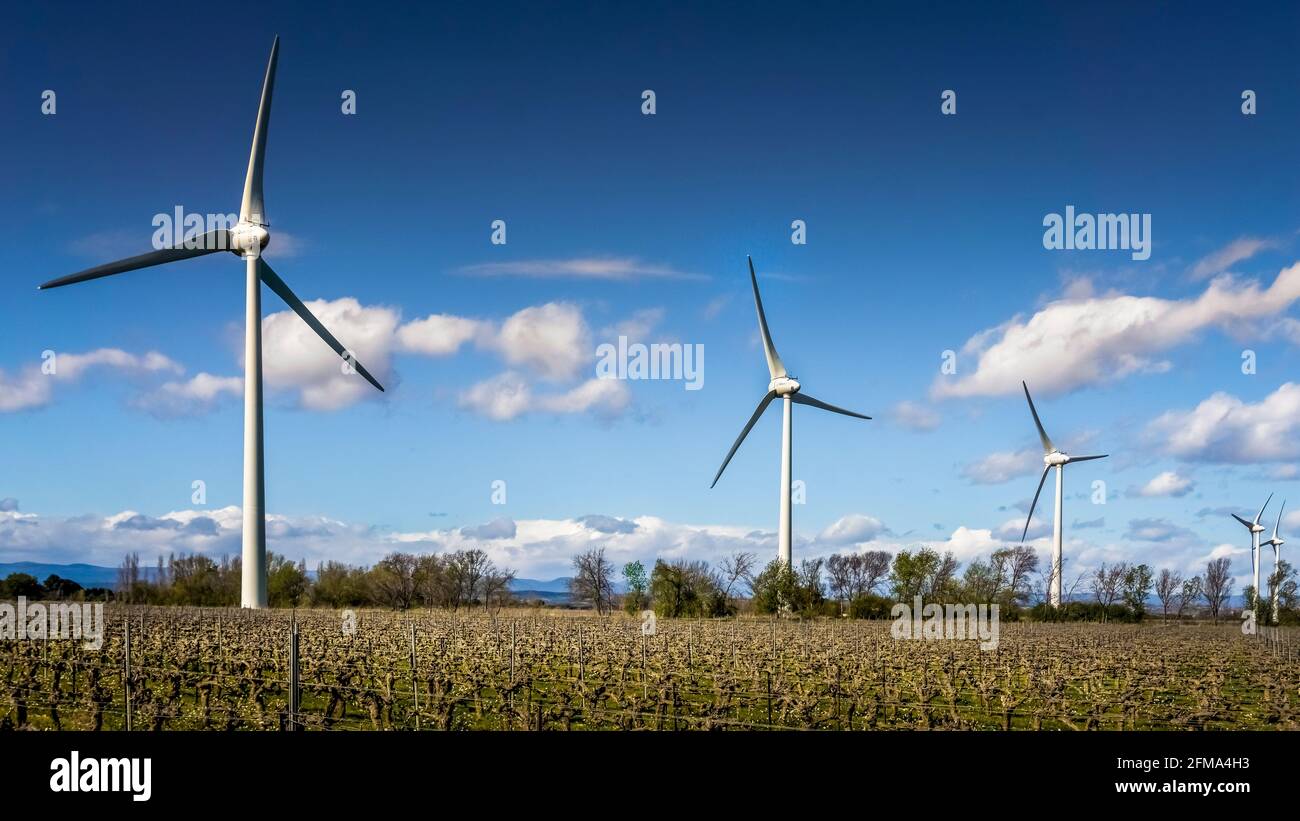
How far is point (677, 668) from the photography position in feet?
110

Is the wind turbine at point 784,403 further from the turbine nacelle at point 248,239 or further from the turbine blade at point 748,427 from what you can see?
the turbine nacelle at point 248,239

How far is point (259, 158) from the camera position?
2071 inches

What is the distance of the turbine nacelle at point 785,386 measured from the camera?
74.6m

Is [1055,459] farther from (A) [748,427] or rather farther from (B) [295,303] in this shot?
(B) [295,303]

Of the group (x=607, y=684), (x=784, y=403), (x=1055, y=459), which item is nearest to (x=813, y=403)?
(x=784, y=403)

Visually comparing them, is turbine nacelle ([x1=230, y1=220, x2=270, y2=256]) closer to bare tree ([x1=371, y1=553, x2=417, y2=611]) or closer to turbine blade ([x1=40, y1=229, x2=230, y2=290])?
turbine blade ([x1=40, y1=229, x2=230, y2=290])

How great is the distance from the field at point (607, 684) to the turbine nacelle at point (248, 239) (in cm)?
1851

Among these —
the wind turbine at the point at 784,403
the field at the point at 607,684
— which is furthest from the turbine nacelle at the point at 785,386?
the field at the point at 607,684

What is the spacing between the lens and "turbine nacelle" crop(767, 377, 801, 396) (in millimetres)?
74562

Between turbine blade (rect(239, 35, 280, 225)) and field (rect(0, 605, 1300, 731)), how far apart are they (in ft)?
67.9

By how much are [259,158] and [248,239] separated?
4.00 metres

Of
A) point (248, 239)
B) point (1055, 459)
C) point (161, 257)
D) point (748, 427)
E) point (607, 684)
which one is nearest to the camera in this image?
point (607, 684)

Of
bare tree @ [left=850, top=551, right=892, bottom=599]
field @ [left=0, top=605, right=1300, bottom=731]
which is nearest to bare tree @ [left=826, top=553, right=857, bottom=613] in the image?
bare tree @ [left=850, top=551, right=892, bottom=599]
